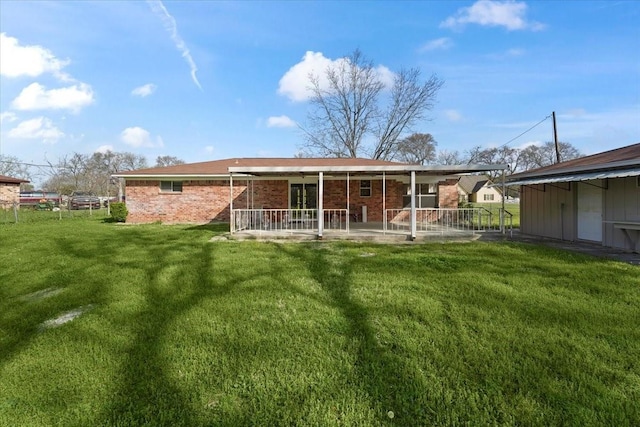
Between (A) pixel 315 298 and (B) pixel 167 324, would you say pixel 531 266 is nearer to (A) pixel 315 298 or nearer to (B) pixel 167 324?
(A) pixel 315 298

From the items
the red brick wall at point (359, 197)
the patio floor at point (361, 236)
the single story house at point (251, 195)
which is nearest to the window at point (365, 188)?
the single story house at point (251, 195)

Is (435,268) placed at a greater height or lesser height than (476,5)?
lesser

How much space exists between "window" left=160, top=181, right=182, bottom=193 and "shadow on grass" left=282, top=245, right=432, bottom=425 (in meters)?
14.4

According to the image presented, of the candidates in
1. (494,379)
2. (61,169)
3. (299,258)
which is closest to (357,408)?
(494,379)

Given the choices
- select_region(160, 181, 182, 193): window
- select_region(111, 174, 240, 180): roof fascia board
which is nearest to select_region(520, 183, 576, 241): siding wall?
select_region(111, 174, 240, 180): roof fascia board

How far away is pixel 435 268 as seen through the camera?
6.69 m

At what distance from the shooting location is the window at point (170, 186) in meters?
17.3

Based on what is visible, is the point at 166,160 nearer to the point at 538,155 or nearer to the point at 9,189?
the point at 9,189

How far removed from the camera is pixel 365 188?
16.2 m

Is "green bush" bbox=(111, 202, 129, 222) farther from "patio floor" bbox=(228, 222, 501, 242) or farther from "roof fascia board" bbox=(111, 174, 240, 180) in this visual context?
"patio floor" bbox=(228, 222, 501, 242)

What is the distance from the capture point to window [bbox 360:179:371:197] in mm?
16172

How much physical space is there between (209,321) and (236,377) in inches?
54.5

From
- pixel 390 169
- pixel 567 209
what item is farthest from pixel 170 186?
pixel 567 209

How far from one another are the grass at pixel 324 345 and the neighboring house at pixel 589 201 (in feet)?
8.63
